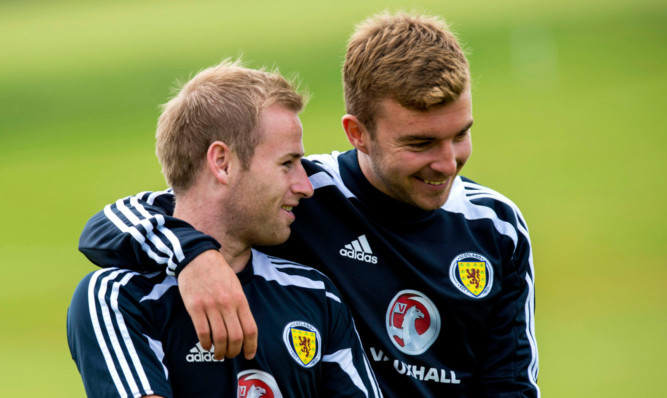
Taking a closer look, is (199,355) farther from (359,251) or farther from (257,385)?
(359,251)

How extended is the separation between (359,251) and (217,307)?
0.85m

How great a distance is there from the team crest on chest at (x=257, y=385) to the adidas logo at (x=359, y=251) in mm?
653

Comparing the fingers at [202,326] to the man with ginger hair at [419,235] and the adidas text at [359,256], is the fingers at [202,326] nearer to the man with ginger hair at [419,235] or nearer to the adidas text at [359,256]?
the man with ginger hair at [419,235]

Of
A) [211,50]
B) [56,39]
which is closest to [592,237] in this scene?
[211,50]

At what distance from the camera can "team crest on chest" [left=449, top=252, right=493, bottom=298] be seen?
3.32 meters

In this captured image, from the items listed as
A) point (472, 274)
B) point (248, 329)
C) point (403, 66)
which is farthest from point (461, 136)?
point (248, 329)

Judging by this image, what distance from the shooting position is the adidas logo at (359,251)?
3.29m

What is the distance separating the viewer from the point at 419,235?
336 centimetres

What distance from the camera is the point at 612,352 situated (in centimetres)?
731

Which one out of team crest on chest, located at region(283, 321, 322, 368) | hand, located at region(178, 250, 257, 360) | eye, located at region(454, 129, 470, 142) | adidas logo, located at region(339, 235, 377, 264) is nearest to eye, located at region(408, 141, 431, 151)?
eye, located at region(454, 129, 470, 142)

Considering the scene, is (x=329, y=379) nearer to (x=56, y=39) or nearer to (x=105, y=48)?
(x=105, y=48)

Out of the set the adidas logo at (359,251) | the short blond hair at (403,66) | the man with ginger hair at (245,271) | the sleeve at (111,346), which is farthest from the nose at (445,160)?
the sleeve at (111,346)

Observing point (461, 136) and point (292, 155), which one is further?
point (461, 136)

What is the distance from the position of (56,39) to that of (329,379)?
Result: 905 inches
